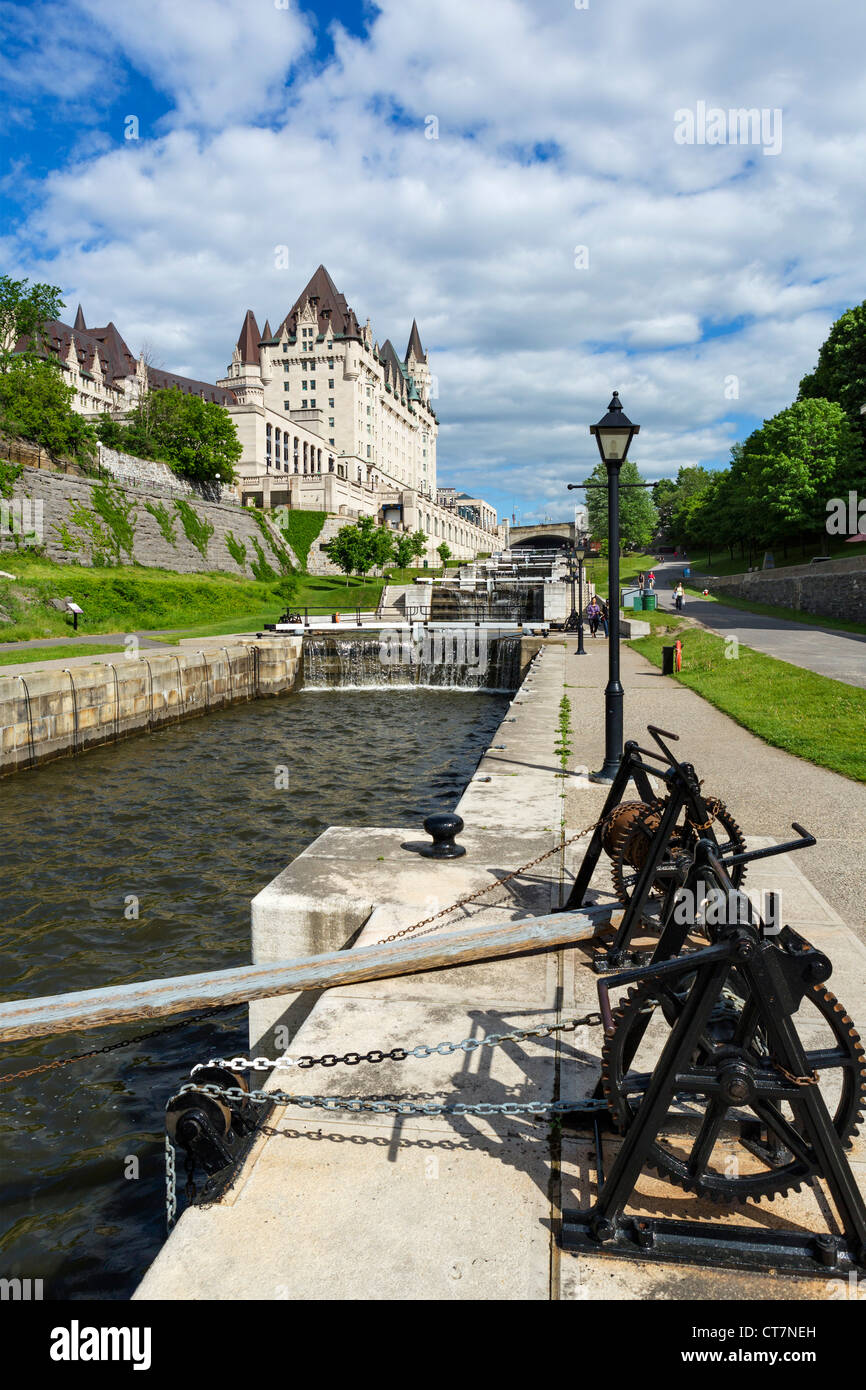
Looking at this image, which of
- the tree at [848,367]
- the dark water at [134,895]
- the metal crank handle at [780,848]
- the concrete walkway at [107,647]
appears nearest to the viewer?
the metal crank handle at [780,848]

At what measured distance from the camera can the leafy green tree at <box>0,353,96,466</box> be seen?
4534 centimetres

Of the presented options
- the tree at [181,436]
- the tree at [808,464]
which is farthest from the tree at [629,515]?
the tree at [181,436]

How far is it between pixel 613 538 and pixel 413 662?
20.8 meters

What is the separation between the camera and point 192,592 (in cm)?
3981

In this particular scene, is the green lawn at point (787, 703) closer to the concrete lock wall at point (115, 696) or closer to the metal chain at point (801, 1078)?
the metal chain at point (801, 1078)

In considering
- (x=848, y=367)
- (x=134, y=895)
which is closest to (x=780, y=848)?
(x=134, y=895)

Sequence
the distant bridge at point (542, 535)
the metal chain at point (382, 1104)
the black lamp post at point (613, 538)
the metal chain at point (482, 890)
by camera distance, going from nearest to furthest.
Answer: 1. the metal chain at point (382, 1104)
2. the metal chain at point (482, 890)
3. the black lamp post at point (613, 538)
4. the distant bridge at point (542, 535)

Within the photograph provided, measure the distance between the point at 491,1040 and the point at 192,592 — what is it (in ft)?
128

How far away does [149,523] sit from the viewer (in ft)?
156

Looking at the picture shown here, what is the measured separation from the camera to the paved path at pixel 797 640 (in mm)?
19750

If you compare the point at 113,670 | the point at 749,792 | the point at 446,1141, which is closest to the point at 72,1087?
the point at 446,1141

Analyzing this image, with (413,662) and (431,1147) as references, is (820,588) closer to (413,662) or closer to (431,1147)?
(413,662)

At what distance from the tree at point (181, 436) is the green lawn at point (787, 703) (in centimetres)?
5138
